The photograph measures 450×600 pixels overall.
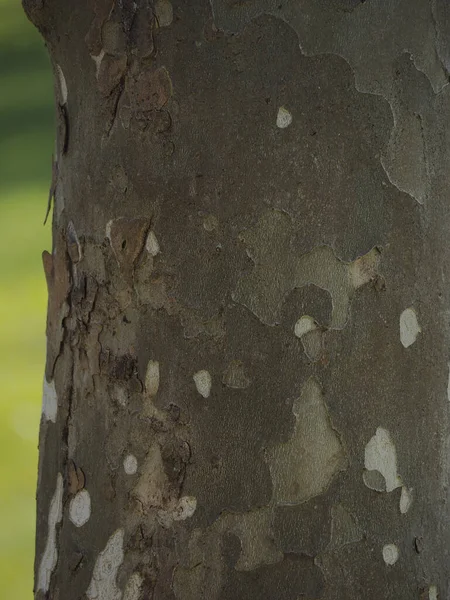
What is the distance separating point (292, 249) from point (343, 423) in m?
0.13

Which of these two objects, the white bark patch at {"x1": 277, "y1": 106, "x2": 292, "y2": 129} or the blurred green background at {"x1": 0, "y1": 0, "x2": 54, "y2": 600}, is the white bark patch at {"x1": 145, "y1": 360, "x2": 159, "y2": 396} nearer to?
the white bark patch at {"x1": 277, "y1": 106, "x2": 292, "y2": 129}

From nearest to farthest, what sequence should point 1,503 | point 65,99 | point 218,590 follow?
point 218,590 < point 65,99 < point 1,503

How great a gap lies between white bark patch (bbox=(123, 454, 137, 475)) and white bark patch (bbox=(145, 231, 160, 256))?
15 cm

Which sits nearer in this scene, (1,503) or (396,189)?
(396,189)

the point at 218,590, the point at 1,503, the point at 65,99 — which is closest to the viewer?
the point at 218,590

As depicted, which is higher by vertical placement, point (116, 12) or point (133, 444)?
point (116, 12)

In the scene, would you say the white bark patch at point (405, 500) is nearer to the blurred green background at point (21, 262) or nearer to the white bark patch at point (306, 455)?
the white bark patch at point (306, 455)

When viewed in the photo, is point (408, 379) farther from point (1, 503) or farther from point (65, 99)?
point (1, 503)

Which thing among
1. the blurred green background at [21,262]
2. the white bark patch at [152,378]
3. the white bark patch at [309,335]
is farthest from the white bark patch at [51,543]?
the blurred green background at [21,262]

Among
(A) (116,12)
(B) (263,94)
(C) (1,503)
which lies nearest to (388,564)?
(B) (263,94)

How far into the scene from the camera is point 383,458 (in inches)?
24.6

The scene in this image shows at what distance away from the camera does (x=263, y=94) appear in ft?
2.03

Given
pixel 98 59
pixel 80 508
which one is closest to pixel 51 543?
pixel 80 508

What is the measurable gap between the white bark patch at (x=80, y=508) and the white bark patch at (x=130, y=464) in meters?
0.05
